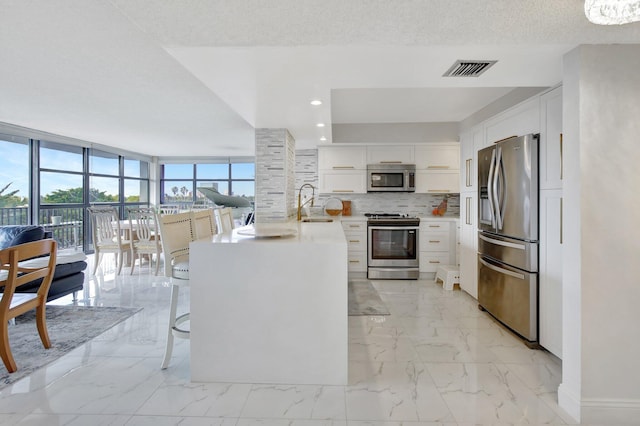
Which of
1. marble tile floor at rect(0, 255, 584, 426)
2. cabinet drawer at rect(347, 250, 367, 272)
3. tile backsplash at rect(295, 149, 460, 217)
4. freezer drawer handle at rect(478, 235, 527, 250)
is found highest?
tile backsplash at rect(295, 149, 460, 217)

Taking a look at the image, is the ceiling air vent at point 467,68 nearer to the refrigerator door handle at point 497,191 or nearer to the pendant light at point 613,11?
the pendant light at point 613,11

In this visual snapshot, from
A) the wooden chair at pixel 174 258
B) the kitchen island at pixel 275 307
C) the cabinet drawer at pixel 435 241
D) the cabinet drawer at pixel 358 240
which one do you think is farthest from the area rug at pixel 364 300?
the wooden chair at pixel 174 258

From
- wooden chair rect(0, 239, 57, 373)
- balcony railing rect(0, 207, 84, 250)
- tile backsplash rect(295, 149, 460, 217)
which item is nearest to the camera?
wooden chair rect(0, 239, 57, 373)

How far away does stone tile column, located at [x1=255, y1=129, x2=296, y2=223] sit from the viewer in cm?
387

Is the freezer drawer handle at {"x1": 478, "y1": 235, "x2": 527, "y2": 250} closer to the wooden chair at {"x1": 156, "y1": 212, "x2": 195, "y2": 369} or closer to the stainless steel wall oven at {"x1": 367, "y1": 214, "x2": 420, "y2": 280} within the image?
the stainless steel wall oven at {"x1": 367, "y1": 214, "x2": 420, "y2": 280}

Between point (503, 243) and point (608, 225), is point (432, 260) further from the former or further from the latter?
point (608, 225)

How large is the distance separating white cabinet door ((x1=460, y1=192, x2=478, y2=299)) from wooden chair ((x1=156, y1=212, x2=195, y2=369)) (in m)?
Answer: 3.07

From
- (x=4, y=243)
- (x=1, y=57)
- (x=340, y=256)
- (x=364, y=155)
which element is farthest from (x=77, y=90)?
(x=364, y=155)

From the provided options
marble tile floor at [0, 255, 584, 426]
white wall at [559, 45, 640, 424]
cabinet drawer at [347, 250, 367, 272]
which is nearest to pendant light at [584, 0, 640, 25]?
white wall at [559, 45, 640, 424]

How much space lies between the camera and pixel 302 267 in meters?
2.09

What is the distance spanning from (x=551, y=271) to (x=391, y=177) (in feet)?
9.40

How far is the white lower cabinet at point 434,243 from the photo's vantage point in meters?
4.91

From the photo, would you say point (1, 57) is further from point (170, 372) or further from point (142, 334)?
point (170, 372)

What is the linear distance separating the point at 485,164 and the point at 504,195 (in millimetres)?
478
